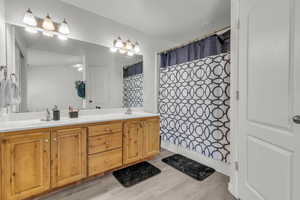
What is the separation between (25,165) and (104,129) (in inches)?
32.1

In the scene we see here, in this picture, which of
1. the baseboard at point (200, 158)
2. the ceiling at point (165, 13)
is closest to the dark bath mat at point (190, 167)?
the baseboard at point (200, 158)

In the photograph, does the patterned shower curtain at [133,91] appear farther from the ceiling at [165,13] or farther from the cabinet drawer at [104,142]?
the ceiling at [165,13]

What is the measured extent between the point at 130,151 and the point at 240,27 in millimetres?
2064

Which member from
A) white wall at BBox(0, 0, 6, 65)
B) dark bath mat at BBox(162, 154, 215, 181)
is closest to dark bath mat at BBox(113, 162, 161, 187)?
dark bath mat at BBox(162, 154, 215, 181)

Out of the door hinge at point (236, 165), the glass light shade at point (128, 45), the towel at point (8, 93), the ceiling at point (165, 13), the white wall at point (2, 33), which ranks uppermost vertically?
the ceiling at point (165, 13)

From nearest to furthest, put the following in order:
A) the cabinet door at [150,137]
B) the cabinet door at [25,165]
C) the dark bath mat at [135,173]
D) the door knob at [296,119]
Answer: the door knob at [296,119] < the cabinet door at [25,165] < the dark bath mat at [135,173] < the cabinet door at [150,137]

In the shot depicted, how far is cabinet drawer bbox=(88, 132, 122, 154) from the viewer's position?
1738mm

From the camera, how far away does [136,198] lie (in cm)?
153

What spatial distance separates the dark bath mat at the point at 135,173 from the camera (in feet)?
5.95

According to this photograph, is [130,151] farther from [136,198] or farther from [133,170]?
[136,198]

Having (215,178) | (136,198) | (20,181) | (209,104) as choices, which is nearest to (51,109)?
(20,181)

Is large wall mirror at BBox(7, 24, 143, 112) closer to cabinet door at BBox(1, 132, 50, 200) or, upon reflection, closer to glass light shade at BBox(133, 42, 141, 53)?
glass light shade at BBox(133, 42, 141, 53)

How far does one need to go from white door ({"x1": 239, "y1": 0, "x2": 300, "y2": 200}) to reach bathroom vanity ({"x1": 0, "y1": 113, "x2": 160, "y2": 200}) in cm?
141

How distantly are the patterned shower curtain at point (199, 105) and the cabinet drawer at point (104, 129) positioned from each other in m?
1.17
